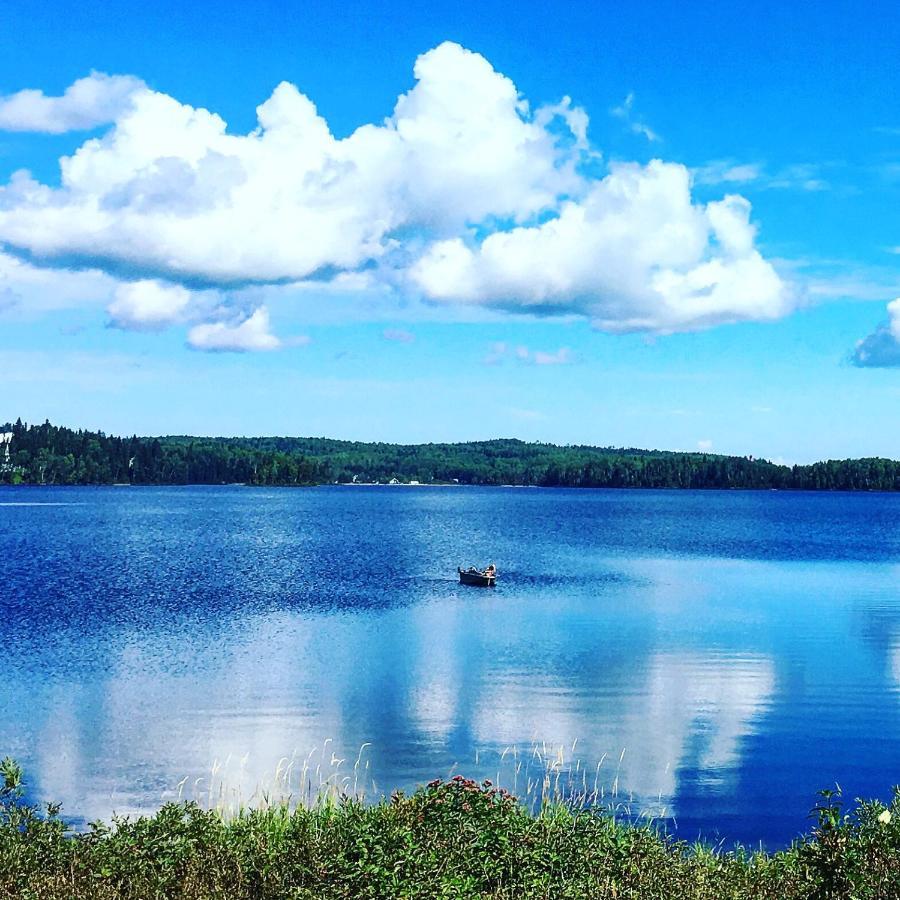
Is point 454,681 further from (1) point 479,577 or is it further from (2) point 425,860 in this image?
(1) point 479,577

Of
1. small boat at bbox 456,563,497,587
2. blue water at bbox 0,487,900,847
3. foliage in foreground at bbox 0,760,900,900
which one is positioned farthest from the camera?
small boat at bbox 456,563,497,587

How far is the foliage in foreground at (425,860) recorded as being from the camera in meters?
12.3

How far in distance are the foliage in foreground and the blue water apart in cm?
645

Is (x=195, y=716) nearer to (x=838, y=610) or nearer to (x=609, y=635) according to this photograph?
(x=609, y=635)

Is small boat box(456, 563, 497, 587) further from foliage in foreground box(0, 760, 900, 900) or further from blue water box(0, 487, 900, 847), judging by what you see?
foliage in foreground box(0, 760, 900, 900)

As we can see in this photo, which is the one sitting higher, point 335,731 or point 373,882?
point 373,882

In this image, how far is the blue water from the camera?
23.0 meters

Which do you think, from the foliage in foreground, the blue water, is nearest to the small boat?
the blue water

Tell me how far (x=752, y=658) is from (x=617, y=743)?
15455 mm

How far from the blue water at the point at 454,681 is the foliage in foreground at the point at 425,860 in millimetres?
6452

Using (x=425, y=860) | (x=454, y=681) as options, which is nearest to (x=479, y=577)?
(x=454, y=681)

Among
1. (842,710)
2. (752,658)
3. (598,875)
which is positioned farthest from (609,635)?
(598,875)

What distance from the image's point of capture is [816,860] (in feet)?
39.7

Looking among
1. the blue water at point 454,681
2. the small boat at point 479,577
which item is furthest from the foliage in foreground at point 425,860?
the small boat at point 479,577
